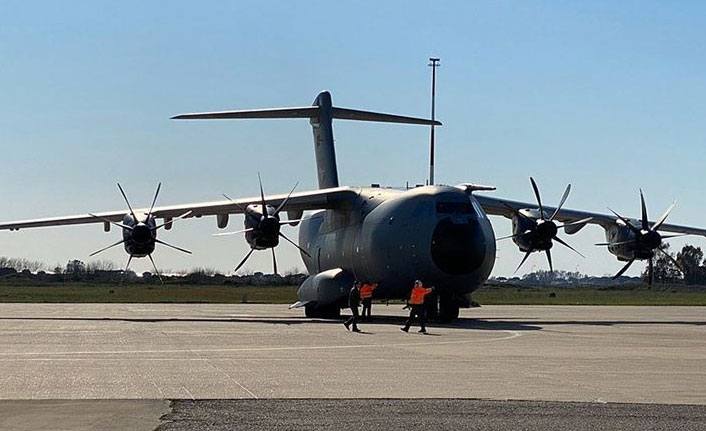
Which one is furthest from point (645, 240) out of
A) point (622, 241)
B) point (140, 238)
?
point (140, 238)

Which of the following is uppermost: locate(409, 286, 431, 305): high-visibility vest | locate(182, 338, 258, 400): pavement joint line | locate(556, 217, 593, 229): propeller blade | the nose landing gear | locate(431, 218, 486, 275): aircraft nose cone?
locate(556, 217, 593, 229): propeller blade

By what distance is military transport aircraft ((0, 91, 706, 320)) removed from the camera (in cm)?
3478

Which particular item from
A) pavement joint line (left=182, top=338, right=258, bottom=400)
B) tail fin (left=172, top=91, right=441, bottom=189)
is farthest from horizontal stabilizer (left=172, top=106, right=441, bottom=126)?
pavement joint line (left=182, top=338, right=258, bottom=400)

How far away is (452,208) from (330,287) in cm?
594

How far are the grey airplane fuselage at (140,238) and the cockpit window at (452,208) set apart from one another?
9829mm

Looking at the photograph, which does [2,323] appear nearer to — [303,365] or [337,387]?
[303,365]

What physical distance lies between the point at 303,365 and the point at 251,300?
4930 centimetres

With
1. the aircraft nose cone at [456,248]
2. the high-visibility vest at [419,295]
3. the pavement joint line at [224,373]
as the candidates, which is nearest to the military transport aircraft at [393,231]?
the aircraft nose cone at [456,248]

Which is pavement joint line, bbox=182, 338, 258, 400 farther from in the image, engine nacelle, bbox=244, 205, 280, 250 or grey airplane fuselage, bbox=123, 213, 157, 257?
grey airplane fuselage, bbox=123, 213, 157, 257

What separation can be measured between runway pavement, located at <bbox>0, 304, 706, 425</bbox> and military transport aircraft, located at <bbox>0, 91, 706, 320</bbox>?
280 cm

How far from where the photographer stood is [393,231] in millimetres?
36031

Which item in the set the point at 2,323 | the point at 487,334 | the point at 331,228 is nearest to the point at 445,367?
the point at 487,334

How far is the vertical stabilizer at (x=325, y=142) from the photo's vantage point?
46344 millimetres

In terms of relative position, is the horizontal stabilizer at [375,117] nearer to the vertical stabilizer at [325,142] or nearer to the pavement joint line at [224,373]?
the vertical stabilizer at [325,142]
